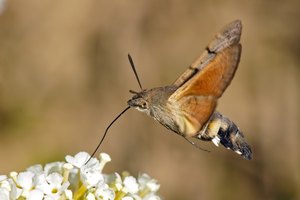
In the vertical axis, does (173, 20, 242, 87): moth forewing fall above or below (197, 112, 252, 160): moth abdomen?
above

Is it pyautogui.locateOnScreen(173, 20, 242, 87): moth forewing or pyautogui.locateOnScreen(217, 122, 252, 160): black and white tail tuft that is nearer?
pyautogui.locateOnScreen(173, 20, 242, 87): moth forewing

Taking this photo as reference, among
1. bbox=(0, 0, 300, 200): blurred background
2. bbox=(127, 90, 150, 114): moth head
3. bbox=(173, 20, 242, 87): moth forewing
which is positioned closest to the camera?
bbox=(173, 20, 242, 87): moth forewing

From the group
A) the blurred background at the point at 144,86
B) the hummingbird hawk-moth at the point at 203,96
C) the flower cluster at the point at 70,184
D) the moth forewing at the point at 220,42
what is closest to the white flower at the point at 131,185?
the flower cluster at the point at 70,184

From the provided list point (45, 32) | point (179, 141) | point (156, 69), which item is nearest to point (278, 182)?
point (179, 141)

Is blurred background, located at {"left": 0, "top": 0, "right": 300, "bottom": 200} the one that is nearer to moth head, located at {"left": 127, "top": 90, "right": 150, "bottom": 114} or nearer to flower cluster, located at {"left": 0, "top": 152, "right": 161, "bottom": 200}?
flower cluster, located at {"left": 0, "top": 152, "right": 161, "bottom": 200}

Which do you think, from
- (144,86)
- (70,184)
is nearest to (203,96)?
(70,184)

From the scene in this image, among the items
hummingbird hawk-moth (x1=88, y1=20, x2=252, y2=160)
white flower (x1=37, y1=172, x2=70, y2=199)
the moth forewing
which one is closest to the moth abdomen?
hummingbird hawk-moth (x1=88, y1=20, x2=252, y2=160)

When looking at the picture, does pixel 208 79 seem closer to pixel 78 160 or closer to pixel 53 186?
pixel 78 160
